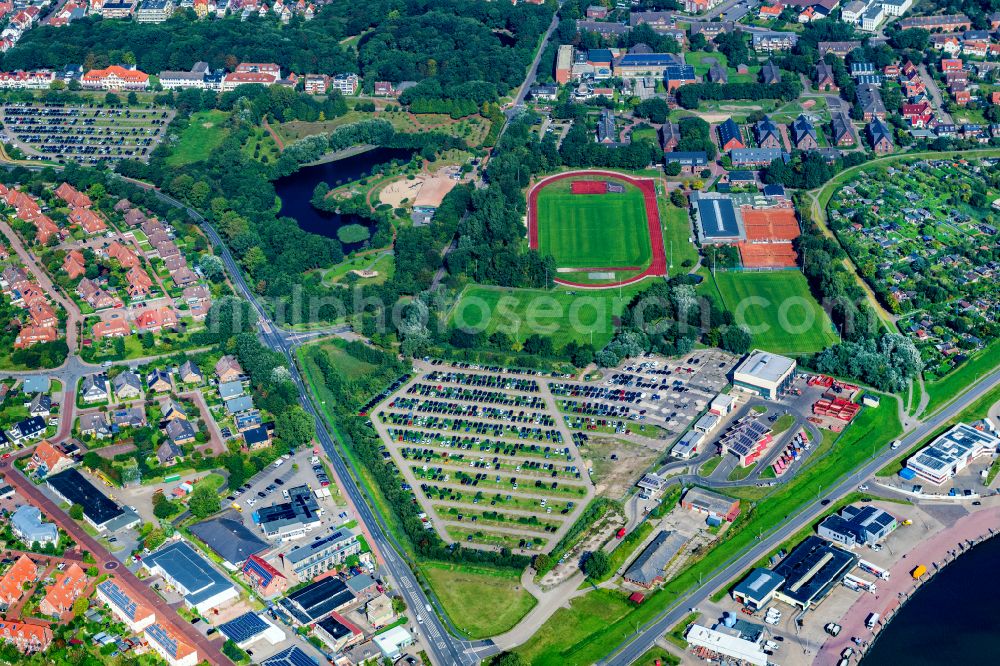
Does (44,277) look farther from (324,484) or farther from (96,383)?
(324,484)

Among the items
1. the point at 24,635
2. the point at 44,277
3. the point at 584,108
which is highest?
the point at 584,108

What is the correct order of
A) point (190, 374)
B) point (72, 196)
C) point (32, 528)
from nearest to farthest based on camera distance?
point (32, 528), point (190, 374), point (72, 196)

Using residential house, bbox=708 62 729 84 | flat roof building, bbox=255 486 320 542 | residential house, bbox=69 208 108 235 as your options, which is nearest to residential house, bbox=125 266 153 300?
residential house, bbox=69 208 108 235

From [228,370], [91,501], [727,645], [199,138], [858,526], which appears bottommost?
[727,645]

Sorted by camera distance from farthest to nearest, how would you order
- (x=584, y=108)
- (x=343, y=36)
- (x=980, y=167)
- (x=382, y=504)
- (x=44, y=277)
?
(x=343, y=36), (x=584, y=108), (x=980, y=167), (x=44, y=277), (x=382, y=504)

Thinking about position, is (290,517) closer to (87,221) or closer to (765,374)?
(765,374)

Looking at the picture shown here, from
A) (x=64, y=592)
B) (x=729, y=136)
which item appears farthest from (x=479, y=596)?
(x=729, y=136)

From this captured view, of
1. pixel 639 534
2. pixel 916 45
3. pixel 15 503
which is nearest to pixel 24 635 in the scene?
pixel 15 503

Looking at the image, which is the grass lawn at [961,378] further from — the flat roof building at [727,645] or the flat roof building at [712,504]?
the flat roof building at [727,645]
